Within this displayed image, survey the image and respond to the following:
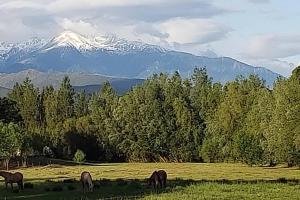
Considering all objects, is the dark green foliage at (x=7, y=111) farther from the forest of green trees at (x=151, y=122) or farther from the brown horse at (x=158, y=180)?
the brown horse at (x=158, y=180)

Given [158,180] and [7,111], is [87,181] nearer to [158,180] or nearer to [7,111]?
[158,180]

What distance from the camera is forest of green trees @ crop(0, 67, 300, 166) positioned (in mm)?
116875

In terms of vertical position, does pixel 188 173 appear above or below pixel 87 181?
below

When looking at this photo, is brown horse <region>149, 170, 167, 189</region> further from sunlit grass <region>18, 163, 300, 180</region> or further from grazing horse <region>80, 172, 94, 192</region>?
sunlit grass <region>18, 163, 300, 180</region>

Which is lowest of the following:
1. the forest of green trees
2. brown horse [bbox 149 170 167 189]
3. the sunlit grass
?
the sunlit grass

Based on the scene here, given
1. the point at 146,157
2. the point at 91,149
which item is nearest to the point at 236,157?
the point at 146,157

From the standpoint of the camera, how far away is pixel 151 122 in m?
135

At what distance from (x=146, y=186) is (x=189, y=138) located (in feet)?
286

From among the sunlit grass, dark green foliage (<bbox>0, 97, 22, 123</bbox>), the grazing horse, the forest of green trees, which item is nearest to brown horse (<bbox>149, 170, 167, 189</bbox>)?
the grazing horse

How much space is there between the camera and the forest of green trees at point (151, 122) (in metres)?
117

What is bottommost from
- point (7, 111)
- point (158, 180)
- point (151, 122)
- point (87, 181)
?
point (158, 180)

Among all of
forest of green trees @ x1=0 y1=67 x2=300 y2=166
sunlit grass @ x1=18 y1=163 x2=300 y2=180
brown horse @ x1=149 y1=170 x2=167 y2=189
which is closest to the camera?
brown horse @ x1=149 y1=170 x2=167 y2=189

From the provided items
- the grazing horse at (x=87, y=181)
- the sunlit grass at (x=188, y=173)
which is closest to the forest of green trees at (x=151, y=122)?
the sunlit grass at (x=188, y=173)

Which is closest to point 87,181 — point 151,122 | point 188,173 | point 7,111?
point 188,173
